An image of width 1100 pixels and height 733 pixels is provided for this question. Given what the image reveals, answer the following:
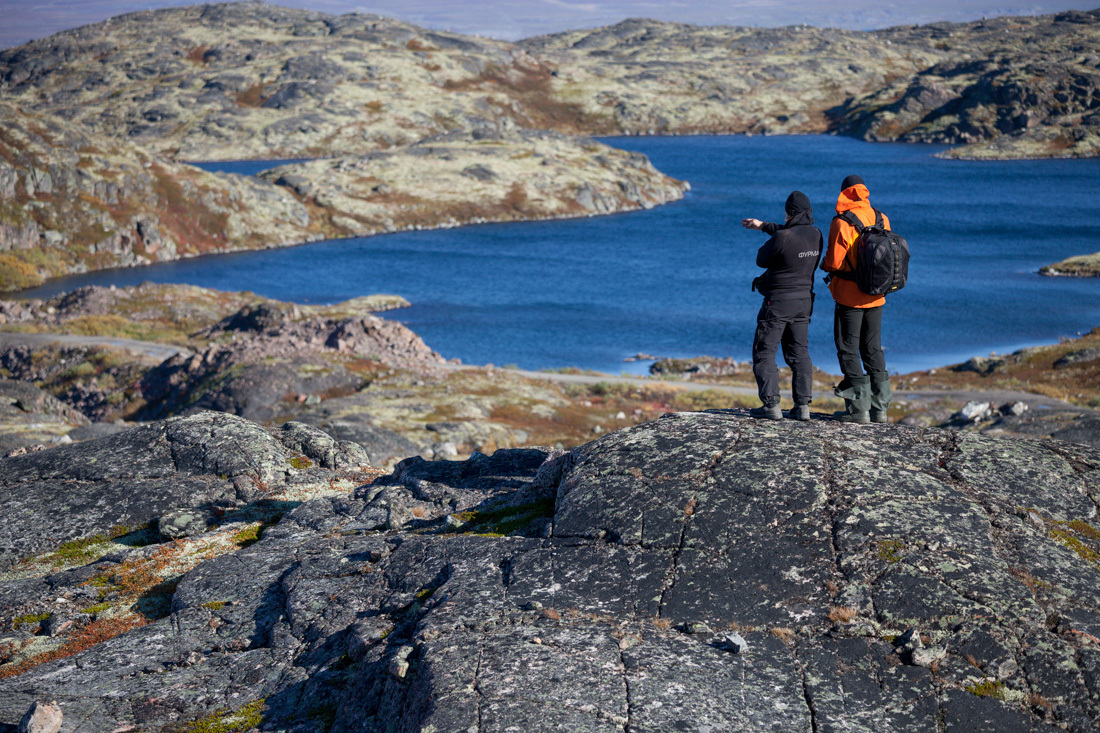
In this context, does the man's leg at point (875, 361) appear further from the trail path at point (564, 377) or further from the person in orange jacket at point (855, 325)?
the trail path at point (564, 377)

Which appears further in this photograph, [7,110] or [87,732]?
[7,110]

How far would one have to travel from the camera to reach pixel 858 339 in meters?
15.2

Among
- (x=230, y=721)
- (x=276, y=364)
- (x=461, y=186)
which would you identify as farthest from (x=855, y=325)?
(x=461, y=186)

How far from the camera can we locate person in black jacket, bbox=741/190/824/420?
1430 centimetres

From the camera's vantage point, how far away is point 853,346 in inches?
597

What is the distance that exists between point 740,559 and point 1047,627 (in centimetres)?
368

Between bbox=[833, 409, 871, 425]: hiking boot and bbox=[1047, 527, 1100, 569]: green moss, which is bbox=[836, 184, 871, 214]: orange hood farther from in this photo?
bbox=[1047, 527, 1100, 569]: green moss

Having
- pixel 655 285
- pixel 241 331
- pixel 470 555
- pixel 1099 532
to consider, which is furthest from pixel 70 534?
pixel 655 285

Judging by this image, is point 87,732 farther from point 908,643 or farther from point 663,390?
point 663,390

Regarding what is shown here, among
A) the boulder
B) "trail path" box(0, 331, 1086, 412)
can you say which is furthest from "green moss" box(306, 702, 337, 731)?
"trail path" box(0, 331, 1086, 412)

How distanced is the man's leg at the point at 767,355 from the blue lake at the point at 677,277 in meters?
61.1

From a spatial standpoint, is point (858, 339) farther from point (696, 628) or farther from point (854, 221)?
point (696, 628)

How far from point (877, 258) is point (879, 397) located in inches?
115

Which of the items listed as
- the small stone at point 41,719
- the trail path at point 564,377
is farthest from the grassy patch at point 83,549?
the trail path at point 564,377
